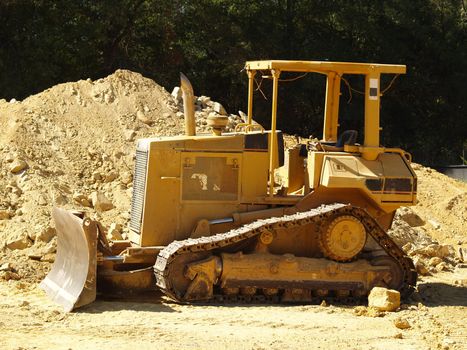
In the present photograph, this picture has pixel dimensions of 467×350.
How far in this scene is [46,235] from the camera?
14102mm

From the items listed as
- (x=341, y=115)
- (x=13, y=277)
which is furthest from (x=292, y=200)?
(x=341, y=115)

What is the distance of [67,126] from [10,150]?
137 centimetres

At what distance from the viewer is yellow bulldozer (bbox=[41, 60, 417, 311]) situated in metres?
11.2

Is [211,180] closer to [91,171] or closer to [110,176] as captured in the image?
[110,176]

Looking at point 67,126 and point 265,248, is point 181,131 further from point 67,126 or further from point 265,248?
point 265,248

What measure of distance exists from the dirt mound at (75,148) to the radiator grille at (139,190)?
2.16m

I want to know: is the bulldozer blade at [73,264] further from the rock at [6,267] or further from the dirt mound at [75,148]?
the dirt mound at [75,148]

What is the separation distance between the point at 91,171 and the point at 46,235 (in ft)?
8.68

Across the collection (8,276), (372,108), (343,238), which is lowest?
(8,276)

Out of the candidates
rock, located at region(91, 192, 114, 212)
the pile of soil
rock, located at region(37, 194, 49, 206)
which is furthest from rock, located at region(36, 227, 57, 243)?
rock, located at region(91, 192, 114, 212)

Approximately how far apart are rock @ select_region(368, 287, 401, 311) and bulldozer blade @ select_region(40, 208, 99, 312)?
3.11m

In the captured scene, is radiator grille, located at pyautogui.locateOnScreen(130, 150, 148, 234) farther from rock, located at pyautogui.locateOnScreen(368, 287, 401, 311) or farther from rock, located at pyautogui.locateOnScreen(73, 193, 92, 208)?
rock, located at pyautogui.locateOnScreen(73, 193, 92, 208)

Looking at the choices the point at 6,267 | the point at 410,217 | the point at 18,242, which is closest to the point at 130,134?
the point at 18,242

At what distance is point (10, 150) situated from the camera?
16.5 metres
